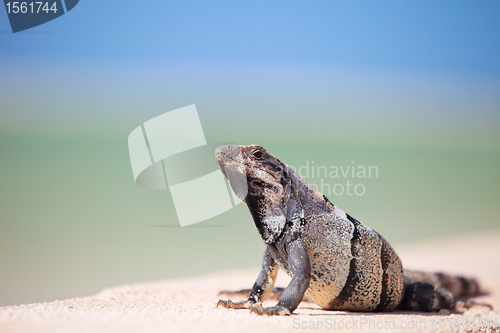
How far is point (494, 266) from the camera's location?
12242 millimetres

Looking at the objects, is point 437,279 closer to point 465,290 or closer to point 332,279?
point 465,290

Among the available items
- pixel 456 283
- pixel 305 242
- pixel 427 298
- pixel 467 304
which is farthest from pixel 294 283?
pixel 456 283

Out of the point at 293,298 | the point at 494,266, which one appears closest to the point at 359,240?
the point at 293,298

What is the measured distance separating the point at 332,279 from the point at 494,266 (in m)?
9.43

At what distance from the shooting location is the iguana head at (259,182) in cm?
520

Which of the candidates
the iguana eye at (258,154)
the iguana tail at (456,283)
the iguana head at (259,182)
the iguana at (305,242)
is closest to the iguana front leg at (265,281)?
the iguana at (305,242)

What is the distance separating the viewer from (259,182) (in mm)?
5223

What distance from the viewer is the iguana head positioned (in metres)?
5.20

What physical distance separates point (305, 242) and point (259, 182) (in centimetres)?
99

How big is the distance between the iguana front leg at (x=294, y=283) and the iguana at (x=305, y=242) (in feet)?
0.04

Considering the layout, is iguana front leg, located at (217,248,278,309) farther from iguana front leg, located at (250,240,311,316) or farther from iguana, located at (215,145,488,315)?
iguana front leg, located at (250,240,311,316)

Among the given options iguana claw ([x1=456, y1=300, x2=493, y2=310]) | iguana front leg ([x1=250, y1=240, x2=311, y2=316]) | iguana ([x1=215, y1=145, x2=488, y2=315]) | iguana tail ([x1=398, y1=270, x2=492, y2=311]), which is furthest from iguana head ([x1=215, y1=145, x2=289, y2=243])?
iguana claw ([x1=456, y1=300, x2=493, y2=310])

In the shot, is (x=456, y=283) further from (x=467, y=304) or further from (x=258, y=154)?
(x=258, y=154)

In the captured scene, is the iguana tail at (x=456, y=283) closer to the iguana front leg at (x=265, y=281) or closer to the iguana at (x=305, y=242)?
the iguana at (x=305, y=242)
